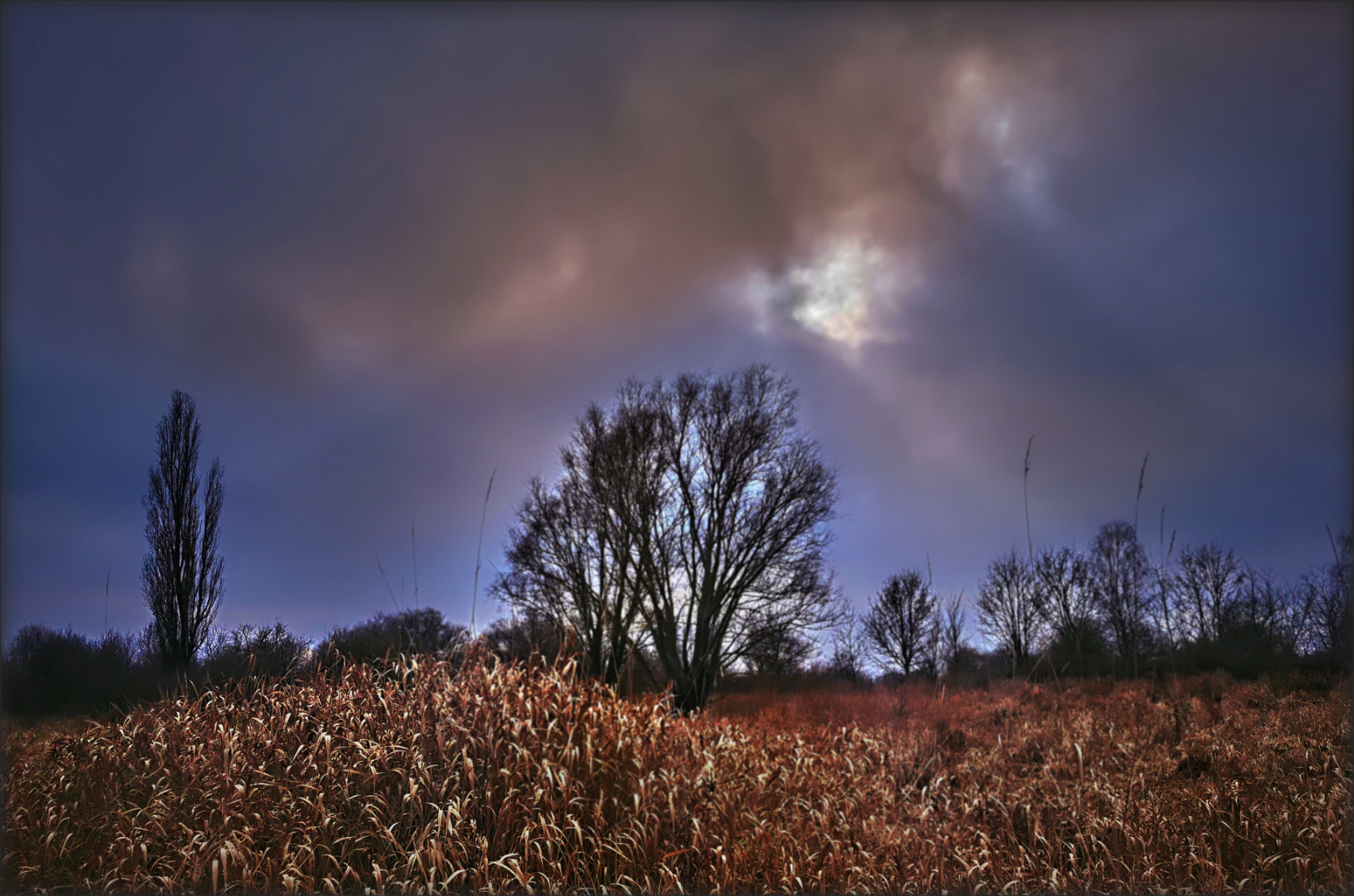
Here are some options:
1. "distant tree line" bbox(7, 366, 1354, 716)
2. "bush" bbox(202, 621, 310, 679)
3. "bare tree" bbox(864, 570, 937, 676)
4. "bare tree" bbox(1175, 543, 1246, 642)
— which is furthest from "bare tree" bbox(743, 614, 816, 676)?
"bush" bbox(202, 621, 310, 679)

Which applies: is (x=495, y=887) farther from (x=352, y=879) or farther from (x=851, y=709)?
(x=851, y=709)

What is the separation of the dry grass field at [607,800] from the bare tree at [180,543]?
1.14ft

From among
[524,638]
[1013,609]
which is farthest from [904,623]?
[524,638]

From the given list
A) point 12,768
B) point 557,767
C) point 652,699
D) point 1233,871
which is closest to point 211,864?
point 12,768

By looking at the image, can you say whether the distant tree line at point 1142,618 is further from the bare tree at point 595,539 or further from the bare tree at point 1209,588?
the bare tree at point 595,539

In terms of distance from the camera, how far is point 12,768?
2.71 meters

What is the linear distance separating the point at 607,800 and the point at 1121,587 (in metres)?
4.49

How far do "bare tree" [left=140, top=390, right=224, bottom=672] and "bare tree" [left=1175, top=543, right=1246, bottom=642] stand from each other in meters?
6.25

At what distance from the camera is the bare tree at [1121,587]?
528 centimetres

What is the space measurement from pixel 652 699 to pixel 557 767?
7.24ft

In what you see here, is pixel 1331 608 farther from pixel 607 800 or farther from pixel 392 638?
pixel 392 638

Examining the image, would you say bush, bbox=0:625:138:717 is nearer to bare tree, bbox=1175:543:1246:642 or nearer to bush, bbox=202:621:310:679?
bush, bbox=202:621:310:679

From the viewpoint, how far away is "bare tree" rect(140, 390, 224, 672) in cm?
319

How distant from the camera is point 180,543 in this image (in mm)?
3232
